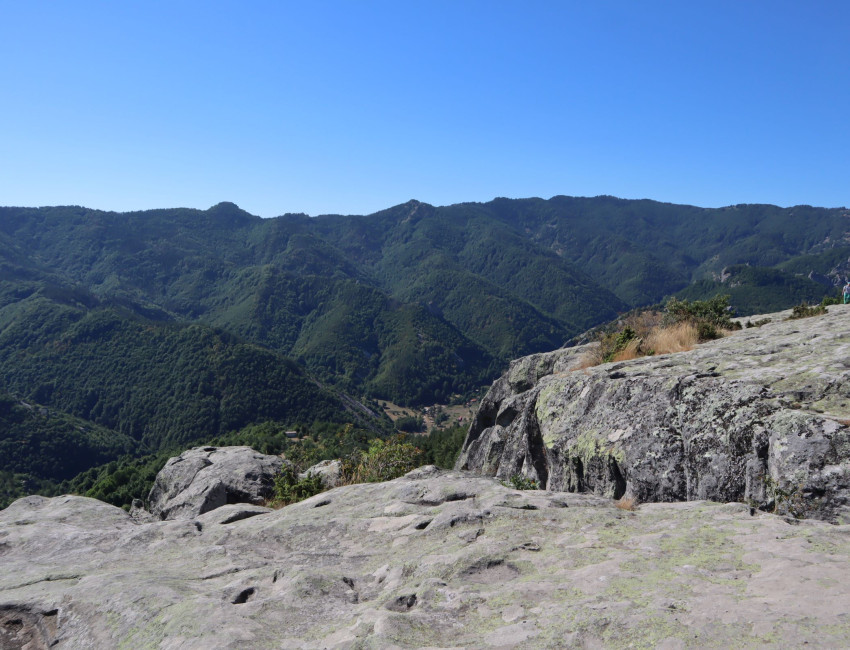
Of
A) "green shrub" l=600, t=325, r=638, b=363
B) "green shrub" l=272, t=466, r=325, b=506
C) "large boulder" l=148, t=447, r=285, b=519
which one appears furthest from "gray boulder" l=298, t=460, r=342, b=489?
"green shrub" l=600, t=325, r=638, b=363

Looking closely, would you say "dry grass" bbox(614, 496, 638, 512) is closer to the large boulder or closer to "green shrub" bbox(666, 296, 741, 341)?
"green shrub" bbox(666, 296, 741, 341)

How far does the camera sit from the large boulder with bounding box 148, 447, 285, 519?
1558 cm

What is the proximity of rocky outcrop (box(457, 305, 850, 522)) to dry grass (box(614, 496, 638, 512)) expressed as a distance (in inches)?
10.5

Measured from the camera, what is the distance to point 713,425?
7531 millimetres

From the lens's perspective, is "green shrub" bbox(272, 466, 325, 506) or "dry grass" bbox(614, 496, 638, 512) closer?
"dry grass" bbox(614, 496, 638, 512)

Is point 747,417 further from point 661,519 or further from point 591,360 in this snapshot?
point 591,360

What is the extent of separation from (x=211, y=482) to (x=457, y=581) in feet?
44.1

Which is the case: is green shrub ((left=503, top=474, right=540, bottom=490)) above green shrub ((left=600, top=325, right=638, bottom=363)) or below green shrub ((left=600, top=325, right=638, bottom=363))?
below

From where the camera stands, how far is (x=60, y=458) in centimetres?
13088

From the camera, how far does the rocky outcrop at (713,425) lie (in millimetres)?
6129

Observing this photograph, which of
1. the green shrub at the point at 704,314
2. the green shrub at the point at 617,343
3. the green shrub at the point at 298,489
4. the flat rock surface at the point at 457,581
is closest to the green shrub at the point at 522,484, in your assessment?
the flat rock surface at the point at 457,581

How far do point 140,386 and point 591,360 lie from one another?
202749 mm

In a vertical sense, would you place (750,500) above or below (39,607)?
above

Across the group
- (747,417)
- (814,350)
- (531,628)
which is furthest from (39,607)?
(814,350)
